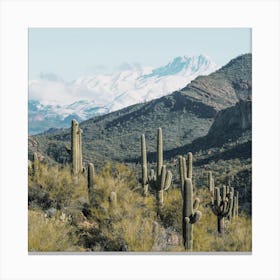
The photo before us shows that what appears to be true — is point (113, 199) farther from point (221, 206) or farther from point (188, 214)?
point (221, 206)

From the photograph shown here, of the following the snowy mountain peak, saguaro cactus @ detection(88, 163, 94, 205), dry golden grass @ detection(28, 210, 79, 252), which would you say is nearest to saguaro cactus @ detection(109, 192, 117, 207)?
saguaro cactus @ detection(88, 163, 94, 205)

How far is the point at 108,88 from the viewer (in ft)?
78.7

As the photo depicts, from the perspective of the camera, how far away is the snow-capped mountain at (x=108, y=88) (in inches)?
733

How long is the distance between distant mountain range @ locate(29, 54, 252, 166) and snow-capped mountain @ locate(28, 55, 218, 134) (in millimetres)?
1499

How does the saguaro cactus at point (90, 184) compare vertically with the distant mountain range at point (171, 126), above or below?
below

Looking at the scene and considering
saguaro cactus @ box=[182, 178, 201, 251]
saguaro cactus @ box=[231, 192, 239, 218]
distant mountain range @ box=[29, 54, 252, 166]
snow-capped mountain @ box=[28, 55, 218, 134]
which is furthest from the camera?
distant mountain range @ box=[29, 54, 252, 166]

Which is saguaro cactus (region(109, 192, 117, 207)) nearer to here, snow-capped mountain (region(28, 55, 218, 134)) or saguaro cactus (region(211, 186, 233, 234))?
saguaro cactus (region(211, 186, 233, 234))

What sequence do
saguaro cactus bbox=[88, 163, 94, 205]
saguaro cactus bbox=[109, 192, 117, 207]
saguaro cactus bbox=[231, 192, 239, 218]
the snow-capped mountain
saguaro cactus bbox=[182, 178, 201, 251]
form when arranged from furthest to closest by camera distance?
1. the snow-capped mountain
2. saguaro cactus bbox=[231, 192, 239, 218]
3. saguaro cactus bbox=[88, 163, 94, 205]
4. saguaro cactus bbox=[109, 192, 117, 207]
5. saguaro cactus bbox=[182, 178, 201, 251]

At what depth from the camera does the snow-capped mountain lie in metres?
18.6

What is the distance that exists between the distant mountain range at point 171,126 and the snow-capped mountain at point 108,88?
1.50 m

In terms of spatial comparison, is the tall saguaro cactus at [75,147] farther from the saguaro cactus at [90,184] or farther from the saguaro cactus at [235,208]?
the saguaro cactus at [235,208]

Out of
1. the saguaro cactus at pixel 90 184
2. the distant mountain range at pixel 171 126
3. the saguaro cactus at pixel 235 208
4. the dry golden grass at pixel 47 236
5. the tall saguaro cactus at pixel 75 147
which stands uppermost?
the distant mountain range at pixel 171 126

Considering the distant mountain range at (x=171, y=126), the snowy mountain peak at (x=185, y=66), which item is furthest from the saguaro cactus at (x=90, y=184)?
the distant mountain range at (x=171, y=126)
